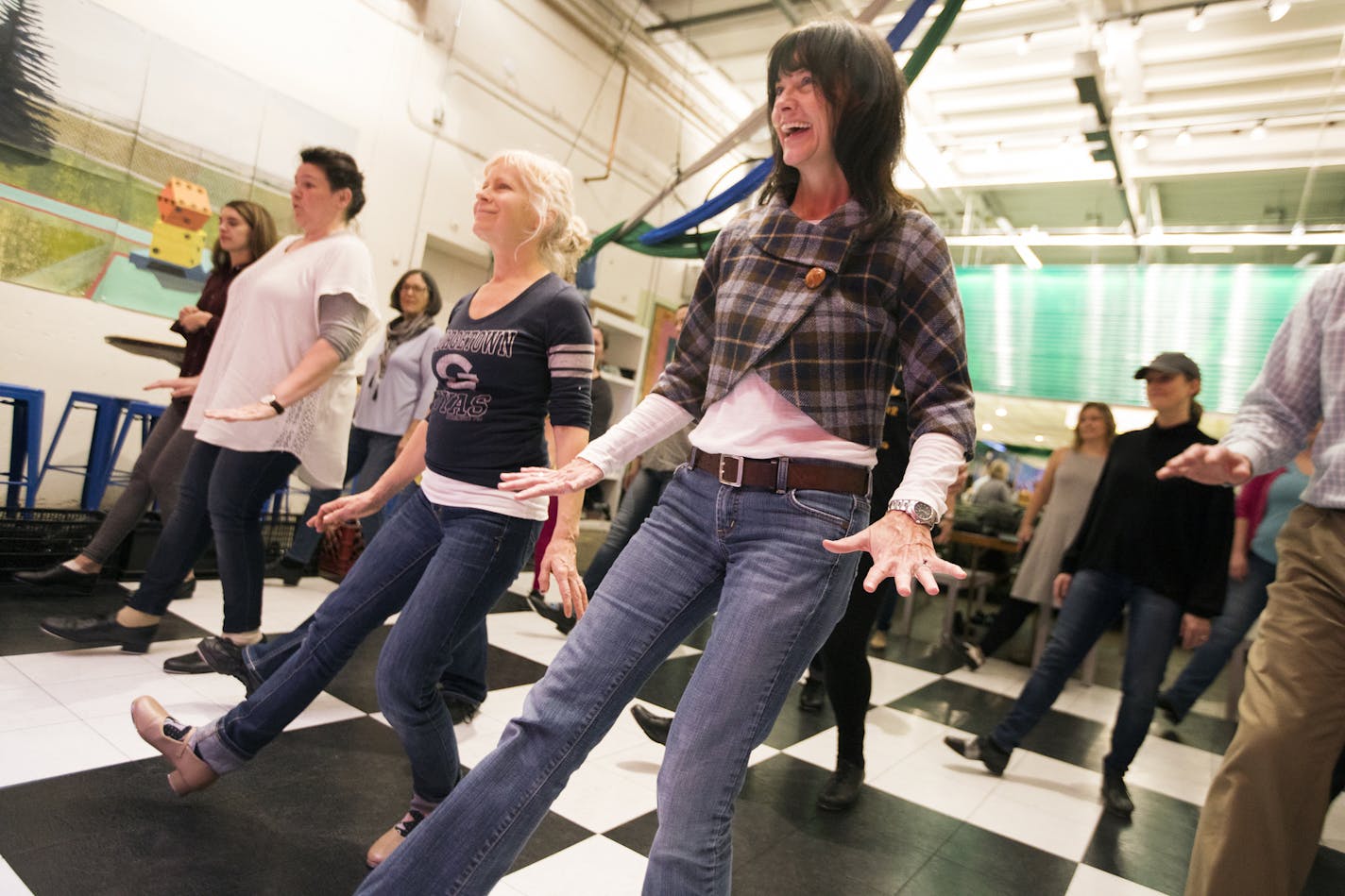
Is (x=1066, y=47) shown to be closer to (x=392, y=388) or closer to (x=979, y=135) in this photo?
(x=979, y=135)

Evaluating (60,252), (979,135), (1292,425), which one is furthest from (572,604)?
(979,135)

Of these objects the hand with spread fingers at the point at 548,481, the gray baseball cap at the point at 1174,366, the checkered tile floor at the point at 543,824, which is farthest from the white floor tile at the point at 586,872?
the gray baseball cap at the point at 1174,366

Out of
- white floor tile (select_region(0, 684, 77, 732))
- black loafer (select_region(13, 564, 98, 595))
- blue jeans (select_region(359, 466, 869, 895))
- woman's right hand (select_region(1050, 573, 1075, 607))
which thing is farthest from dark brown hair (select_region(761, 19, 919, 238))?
black loafer (select_region(13, 564, 98, 595))

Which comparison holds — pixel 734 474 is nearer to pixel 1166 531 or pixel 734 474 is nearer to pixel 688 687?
pixel 688 687

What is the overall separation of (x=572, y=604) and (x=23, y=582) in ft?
8.44

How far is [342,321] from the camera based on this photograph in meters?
2.04

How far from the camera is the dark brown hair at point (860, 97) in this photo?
1.01 meters

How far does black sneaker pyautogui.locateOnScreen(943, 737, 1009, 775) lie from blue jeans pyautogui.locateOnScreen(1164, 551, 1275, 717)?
1466 mm

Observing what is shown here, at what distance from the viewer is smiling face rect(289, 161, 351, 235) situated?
2152mm

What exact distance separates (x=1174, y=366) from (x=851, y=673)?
1356 mm

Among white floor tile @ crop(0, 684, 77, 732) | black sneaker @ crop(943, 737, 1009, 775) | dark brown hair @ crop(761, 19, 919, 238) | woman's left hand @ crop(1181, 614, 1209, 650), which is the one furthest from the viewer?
black sneaker @ crop(943, 737, 1009, 775)

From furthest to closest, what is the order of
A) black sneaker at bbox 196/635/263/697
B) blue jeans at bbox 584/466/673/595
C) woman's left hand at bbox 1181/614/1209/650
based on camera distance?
blue jeans at bbox 584/466/673/595, woman's left hand at bbox 1181/614/1209/650, black sneaker at bbox 196/635/263/697

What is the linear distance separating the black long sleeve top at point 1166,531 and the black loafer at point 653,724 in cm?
139

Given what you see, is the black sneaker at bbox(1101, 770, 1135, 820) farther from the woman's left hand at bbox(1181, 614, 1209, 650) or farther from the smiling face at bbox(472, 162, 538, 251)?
the smiling face at bbox(472, 162, 538, 251)
